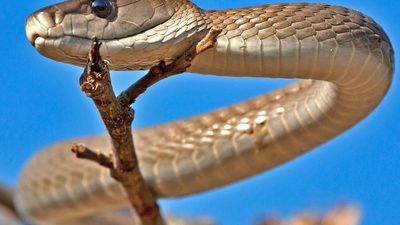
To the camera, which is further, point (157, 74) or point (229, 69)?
point (229, 69)

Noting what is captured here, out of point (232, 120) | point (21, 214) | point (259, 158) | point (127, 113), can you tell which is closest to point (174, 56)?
point (127, 113)

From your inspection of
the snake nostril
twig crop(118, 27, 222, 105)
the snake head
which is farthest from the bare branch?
the snake nostril

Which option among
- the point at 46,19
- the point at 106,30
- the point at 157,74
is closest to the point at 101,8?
the point at 106,30

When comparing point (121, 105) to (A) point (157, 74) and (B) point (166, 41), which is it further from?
(B) point (166, 41)

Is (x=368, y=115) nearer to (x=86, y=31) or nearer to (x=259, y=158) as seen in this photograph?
(x=259, y=158)

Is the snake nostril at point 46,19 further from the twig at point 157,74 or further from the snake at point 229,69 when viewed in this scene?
the twig at point 157,74

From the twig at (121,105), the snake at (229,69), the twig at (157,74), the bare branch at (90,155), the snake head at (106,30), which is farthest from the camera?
the snake at (229,69)

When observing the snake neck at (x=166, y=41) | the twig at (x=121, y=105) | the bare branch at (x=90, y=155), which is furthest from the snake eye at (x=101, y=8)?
the bare branch at (x=90, y=155)
